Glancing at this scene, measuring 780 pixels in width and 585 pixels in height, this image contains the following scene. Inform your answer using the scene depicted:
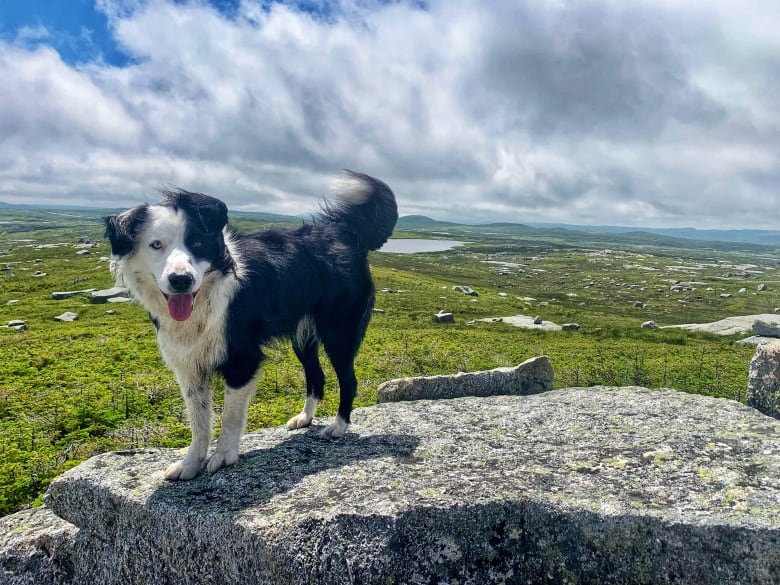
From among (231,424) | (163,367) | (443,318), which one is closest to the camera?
(231,424)

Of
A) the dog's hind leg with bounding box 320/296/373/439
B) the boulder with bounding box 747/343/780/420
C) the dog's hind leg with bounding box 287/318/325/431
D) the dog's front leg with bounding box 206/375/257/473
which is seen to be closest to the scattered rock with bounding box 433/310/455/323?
the boulder with bounding box 747/343/780/420

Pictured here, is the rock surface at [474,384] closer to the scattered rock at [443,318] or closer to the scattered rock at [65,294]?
the scattered rock at [443,318]

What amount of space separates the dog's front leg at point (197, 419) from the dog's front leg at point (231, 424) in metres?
0.17

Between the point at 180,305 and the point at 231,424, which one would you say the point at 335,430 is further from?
the point at 180,305

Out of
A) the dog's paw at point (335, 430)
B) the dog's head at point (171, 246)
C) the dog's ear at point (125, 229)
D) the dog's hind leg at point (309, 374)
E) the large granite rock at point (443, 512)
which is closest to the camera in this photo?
the large granite rock at point (443, 512)

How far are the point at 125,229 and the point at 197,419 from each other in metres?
2.50

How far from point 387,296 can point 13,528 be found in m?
40.9

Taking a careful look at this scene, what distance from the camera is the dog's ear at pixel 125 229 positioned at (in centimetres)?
554

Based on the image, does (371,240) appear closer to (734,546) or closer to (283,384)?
(734,546)

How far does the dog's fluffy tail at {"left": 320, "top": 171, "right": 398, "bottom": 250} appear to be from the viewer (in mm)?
8570

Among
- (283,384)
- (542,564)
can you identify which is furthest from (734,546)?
(283,384)

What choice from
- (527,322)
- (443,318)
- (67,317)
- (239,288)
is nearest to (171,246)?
(239,288)

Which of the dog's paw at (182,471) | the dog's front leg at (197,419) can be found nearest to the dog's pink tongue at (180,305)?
the dog's front leg at (197,419)

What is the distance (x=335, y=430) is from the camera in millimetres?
7914
